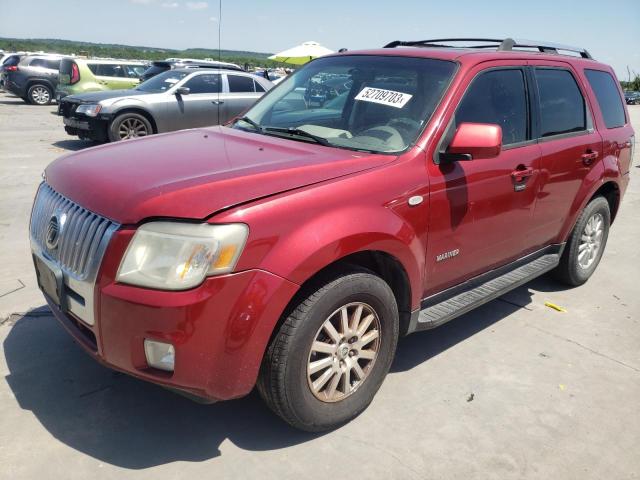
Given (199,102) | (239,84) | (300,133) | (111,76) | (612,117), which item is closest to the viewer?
(300,133)

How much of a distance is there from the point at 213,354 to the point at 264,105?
2224mm

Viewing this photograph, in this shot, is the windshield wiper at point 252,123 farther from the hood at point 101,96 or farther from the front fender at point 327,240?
the hood at point 101,96

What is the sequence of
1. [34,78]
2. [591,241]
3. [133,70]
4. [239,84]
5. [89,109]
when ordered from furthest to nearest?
[34,78] < [133,70] < [239,84] < [89,109] < [591,241]

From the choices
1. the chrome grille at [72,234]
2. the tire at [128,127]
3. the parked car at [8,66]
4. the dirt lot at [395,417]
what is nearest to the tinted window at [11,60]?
the parked car at [8,66]

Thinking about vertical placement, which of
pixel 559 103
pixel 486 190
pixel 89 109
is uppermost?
pixel 559 103

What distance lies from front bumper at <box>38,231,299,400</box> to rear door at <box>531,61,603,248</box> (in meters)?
2.40

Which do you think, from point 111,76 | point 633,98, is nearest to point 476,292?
point 111,76

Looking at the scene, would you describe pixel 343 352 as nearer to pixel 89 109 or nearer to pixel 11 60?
pixel 89 109

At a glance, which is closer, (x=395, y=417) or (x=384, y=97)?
(x=395, y=417)

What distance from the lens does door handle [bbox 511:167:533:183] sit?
11.7 feet

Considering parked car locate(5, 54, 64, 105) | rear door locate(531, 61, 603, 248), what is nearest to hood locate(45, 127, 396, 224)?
rear door locate(531, 61, 603, 248)

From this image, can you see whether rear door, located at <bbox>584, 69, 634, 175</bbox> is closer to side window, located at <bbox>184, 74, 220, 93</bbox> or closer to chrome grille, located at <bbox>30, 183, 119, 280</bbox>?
chrome grille, located at <bbox>30, 183, 119, 280</bbox>

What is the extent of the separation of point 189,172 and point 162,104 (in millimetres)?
8858

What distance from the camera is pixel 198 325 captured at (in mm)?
2219
